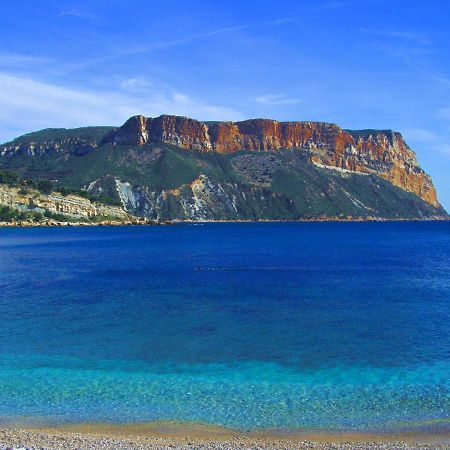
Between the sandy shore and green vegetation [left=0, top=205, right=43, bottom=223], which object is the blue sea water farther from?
green vegetation [left=0, top=205, right=43, bottom=223]

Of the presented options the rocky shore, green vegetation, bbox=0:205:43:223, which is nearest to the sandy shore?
the rocky shore

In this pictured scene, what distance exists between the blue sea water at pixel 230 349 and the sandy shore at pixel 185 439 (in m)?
0.88

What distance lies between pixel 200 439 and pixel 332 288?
3662 centimetres

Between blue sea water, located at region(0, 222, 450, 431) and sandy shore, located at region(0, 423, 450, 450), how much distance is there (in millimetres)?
881

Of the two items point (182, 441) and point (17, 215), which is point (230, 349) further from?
point (17, 215)

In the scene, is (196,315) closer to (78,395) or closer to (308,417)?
(78,395)

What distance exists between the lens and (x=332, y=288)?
53938 mm

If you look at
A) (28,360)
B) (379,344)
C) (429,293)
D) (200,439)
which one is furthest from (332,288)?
(200,439)

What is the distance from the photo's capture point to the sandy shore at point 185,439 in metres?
18.2

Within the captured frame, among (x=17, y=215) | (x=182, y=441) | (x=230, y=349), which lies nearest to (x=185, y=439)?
(x=182, y=441)

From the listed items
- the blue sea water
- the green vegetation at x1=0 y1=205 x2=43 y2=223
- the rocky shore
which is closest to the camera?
the rocky shore

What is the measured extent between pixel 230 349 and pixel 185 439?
1202 centimetres

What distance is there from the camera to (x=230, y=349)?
3108 cm

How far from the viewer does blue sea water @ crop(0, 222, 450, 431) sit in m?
22.0
